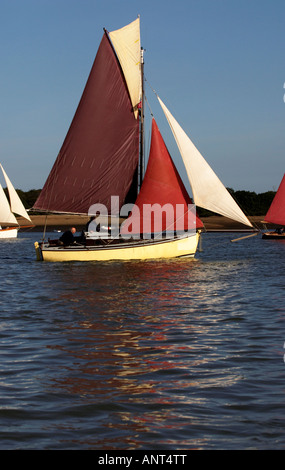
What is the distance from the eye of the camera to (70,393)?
827 cm

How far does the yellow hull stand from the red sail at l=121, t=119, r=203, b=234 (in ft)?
2.89

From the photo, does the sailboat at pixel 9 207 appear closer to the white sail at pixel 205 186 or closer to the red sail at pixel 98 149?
the red sail at pixel 98 149

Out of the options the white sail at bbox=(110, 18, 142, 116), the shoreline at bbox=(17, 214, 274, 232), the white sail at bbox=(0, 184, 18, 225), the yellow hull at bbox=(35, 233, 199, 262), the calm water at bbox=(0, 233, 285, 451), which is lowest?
the calm water at bbox=(0, 233, 285, 451)

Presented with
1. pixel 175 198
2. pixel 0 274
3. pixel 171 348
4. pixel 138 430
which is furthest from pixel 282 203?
pixel 138 430

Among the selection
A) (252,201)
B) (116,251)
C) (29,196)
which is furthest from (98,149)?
(29,196)

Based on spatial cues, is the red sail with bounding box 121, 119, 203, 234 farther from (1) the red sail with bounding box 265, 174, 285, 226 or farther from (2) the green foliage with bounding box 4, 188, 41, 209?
(2) the green foliage with bounding box 4, 188, 41, 209

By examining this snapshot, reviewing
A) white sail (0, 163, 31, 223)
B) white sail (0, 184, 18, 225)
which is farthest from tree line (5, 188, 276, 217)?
white sail (0, 184, 18, 225)

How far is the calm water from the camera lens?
682cm

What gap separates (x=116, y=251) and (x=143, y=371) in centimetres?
2292

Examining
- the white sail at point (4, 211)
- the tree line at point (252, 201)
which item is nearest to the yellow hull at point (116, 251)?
the white sail at point (4, 211)

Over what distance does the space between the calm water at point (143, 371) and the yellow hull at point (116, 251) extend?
12.8 metres

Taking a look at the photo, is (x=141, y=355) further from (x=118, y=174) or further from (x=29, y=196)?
(x=29, y=196)

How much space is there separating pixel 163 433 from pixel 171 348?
424cm
